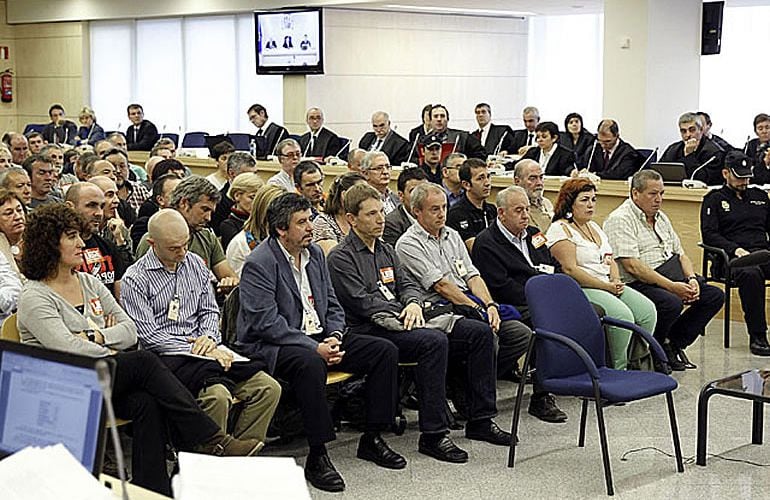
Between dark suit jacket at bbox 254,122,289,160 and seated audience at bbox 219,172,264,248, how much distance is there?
7.17 m

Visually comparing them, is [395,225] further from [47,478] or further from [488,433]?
[47,478]

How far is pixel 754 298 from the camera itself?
276 inches

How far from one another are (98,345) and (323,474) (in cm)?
103

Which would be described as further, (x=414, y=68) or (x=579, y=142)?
(x=414, y=68)

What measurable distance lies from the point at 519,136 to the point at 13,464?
1080cm

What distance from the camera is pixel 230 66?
15930 mm

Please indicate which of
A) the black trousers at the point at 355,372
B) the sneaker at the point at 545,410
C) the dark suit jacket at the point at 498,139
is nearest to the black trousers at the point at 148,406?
the black trousers at the point at 355,372

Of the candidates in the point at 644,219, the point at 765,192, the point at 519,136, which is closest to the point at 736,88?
the point at 519,136

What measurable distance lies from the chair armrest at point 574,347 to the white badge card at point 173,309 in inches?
58.1

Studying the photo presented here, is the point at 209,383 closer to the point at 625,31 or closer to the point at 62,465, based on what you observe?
the point at 62,465

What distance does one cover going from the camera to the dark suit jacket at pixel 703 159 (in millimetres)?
9477

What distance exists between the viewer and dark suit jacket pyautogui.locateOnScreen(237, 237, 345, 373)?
4.61 m

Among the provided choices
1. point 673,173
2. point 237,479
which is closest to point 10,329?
point 237,479

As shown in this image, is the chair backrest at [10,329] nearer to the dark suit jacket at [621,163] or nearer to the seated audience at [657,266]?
the seated audience at [657,266]
